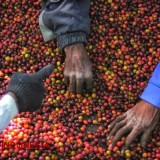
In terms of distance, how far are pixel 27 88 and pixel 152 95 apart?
1108 mm

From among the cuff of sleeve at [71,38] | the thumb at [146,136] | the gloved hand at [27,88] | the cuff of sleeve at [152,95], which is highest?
the cuff of sleeve at [71,38]

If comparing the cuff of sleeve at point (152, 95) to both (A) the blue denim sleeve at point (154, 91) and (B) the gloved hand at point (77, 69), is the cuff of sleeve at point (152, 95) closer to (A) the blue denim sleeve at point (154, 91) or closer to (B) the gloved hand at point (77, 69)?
(A) the blue denim sleeve at point (154, 91)

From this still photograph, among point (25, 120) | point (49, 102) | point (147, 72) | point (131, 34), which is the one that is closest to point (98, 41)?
point (131, 34)

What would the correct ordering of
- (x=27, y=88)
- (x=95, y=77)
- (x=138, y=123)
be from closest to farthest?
1. (x=27, y=88)
2. (x=138, y=123)
3. (x=95, y=77)

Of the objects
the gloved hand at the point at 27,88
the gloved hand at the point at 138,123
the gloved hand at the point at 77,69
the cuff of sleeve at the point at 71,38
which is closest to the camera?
the gloved hand at the point at 27,88

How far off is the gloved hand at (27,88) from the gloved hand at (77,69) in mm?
Answer: 563

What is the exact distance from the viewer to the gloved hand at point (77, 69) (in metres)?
3.84

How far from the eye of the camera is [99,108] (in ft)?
12.8

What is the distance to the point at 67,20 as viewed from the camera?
3957 millimetres

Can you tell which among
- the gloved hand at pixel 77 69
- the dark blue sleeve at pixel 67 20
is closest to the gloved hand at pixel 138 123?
the gloved hand at pixel 77 69

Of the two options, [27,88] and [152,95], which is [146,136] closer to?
[152,95]

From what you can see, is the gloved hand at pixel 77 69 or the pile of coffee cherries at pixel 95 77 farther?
the gloved hand at pixel 77 69

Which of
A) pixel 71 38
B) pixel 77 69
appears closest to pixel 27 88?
pixel 77 69

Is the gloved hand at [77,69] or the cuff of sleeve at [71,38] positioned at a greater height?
the cuff of sleeve at [71,38]
